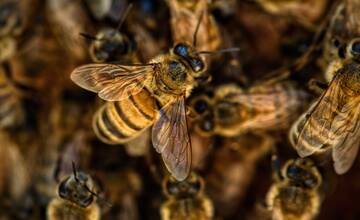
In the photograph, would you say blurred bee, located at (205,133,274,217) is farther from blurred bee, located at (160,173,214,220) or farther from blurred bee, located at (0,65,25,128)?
blurred bee, located at (0,65,25,128)

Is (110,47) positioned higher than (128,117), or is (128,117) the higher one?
(110,47)

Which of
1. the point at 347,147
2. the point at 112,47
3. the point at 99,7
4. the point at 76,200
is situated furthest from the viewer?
the point at 99,7

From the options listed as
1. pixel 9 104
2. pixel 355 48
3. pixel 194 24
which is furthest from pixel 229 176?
pixel 9 104

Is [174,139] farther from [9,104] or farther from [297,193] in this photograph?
[9,104]

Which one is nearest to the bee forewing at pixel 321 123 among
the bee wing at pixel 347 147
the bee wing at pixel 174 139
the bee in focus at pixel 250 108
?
the bee wing at pixel 347 147

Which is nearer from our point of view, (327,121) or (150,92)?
(327,121)

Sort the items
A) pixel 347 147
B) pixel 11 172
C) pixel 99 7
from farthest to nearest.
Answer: pixel 11 172 → pixel 99 7 → pixel 347 147

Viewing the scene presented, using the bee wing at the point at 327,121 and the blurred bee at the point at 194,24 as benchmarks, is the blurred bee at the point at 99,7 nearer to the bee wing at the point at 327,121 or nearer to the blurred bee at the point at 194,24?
the blurred bee at the point at 194,24
